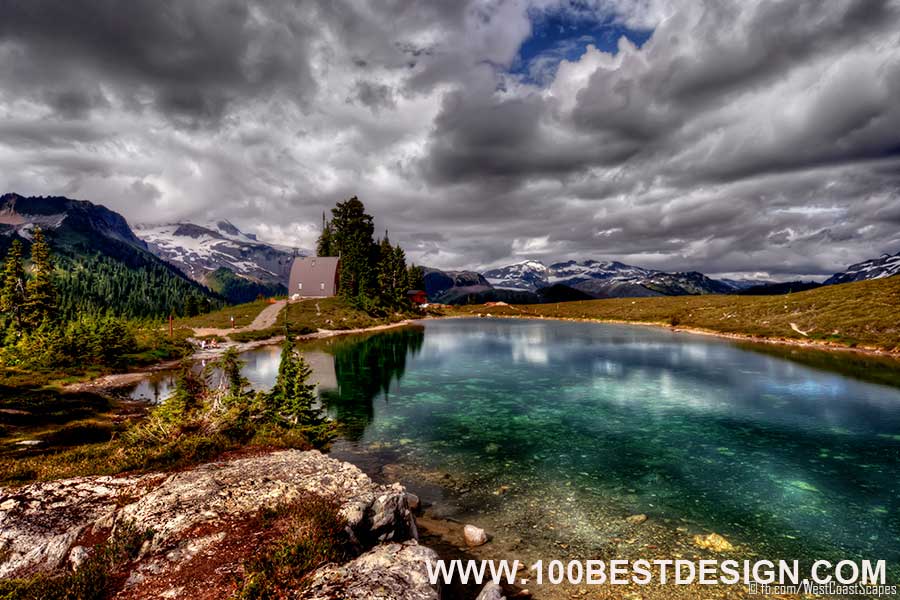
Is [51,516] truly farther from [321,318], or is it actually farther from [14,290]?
[321,318]

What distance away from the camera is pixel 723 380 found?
41.8m

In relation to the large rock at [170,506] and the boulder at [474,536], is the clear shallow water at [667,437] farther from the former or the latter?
the large rock at [170,506]

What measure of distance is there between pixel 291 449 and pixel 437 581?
39.0ft

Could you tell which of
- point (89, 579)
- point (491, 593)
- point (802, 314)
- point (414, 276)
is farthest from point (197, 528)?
point (414, 276)

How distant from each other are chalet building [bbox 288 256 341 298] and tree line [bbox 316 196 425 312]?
3.46 m

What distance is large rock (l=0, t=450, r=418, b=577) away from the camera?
10227 millimetres

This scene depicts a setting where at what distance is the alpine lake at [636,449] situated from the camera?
1526 cm

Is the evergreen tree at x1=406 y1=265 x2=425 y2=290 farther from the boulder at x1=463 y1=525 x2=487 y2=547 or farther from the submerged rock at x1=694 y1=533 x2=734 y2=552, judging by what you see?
the submerged rock at x1=694 y1=533 x2=734 y2=552

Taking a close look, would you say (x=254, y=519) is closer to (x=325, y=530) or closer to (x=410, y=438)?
(x=325, y=530)

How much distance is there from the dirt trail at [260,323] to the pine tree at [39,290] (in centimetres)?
1970

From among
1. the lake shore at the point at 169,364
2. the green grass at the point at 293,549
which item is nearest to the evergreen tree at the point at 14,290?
the lake shore at the point at 169,364

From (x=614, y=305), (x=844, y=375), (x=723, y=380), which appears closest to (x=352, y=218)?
(x=614, y=305)

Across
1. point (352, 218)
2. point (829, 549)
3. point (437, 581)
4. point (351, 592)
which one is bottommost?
point (829, 549)

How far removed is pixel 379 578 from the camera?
9.34 metres
